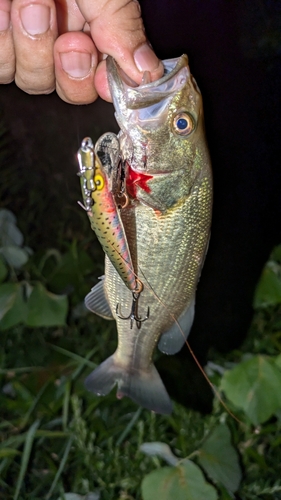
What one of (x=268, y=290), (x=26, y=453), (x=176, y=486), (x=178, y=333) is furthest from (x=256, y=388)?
(x=26, y=453)

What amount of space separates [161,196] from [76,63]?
607mm

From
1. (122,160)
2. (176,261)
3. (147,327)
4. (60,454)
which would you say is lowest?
(60,454)

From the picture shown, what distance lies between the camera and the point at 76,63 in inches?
53.8

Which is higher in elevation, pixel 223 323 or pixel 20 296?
pixel 20 296

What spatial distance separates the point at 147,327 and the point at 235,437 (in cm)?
125

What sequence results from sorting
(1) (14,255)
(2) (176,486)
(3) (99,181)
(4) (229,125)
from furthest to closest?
(1) (14,255), (4) (229,125), (2) (176,486), (3) (99,181)

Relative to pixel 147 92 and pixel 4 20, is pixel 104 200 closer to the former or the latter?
pixel 147 92

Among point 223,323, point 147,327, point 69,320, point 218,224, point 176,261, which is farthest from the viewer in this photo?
point 69,320

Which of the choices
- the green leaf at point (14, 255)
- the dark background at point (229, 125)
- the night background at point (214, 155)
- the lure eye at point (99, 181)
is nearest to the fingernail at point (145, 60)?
the night background at point (214, 155)

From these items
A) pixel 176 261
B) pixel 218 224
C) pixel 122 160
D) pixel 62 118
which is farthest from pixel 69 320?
pixel 122 160

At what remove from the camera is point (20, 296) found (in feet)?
7.05

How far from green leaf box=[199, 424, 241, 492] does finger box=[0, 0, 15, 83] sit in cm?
181

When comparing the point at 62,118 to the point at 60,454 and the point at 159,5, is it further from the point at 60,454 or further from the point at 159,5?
the point at 60,454

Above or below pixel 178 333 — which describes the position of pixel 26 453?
below
